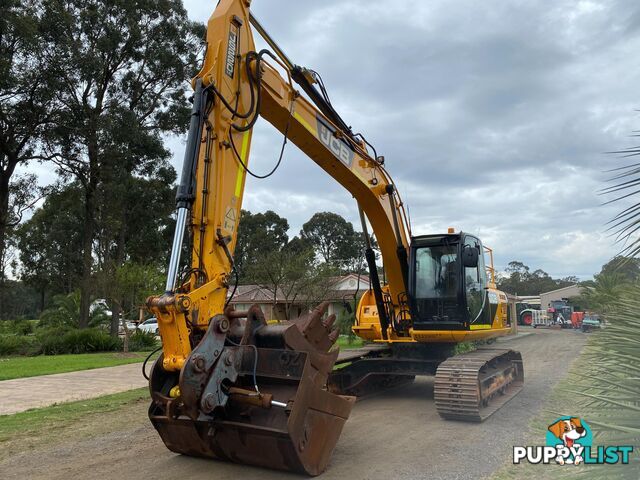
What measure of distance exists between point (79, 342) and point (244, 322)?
59.6 feet

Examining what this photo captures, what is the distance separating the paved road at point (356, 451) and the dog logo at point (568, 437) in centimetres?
294

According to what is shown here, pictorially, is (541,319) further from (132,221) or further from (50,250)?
(50,250)

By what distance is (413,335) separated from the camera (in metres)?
8.49

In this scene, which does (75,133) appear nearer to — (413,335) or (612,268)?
(413,335)

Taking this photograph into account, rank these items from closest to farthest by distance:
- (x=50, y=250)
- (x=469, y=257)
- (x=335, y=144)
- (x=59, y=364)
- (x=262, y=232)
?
(x=335, y=144)
(x=469, y=257)
(x=59, y=364)
(x=50, y=250)
(x=262, y=232)

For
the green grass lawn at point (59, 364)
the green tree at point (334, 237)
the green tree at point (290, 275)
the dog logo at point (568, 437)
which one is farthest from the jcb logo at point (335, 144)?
the green tree at point (334, 237)

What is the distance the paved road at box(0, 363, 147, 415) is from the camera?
9758 millimetres

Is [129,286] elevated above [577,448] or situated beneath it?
elevated above

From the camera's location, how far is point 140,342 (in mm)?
21875

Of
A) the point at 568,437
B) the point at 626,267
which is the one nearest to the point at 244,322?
the point at 568,437

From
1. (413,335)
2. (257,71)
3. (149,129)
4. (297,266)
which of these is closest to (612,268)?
(257,71)

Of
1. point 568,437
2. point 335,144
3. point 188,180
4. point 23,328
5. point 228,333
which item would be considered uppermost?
point 335,144

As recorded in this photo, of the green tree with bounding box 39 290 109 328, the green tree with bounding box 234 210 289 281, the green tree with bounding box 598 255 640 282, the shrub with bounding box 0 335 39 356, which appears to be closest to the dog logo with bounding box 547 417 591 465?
the green tree with bounding box 598 255 640 282

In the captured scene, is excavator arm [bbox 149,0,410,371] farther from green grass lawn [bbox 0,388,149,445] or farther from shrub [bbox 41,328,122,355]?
shrub [bbox 41,328,122,355]
